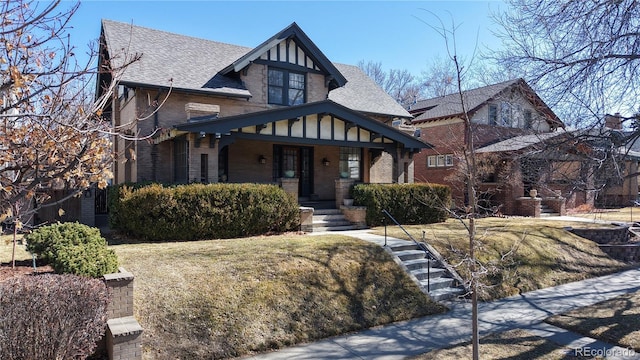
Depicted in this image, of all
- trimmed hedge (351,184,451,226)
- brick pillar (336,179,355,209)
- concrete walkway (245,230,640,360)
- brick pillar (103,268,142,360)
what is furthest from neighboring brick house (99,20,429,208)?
concrete walkway (245,230,640,360)

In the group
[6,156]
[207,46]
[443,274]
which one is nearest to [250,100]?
[207,46]

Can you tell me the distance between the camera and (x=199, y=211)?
10.8 meters

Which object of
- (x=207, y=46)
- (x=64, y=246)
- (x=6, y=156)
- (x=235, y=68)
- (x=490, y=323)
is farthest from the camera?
(x=207, y=46)

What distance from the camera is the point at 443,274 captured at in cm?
→ 928

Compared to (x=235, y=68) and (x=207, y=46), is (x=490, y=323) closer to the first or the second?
(x=235, y=68)

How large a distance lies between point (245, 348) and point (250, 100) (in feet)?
40.9

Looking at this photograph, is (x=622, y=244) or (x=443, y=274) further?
(x=622, y=244)

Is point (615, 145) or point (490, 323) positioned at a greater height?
point (615, 145)

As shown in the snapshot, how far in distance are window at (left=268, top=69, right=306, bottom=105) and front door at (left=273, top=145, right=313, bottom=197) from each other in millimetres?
2046

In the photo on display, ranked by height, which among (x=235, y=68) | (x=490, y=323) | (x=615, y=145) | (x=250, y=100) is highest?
(x=235, y=68)

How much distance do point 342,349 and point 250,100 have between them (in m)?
12.6

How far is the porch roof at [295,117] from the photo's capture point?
39.4 ft

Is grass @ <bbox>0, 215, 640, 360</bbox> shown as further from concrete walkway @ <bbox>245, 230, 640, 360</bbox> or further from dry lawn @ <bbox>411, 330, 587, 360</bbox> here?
concrete walkway @ <bbox>245, 230, 640, 360</bbox>

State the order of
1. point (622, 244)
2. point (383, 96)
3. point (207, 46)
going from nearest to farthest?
point (622, 244) → point (207, 46) → point (383, 96)
